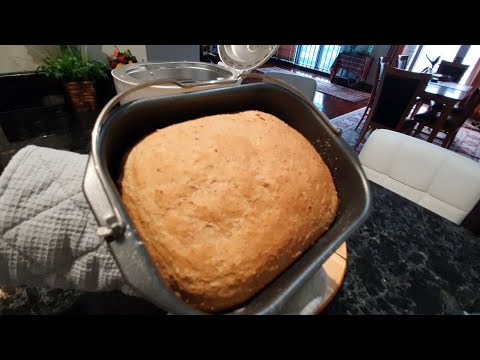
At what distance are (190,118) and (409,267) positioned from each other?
818 millimetres

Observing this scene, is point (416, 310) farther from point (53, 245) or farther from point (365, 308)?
point (53, 245)

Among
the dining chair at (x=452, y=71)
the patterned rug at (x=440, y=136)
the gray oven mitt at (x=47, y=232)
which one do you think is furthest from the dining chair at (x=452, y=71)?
the gray oven mitt at (x=47, y=232)

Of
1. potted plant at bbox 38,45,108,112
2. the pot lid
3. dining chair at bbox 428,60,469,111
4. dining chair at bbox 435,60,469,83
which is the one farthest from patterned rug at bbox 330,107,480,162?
potted plant at bbox 38,45,108,112

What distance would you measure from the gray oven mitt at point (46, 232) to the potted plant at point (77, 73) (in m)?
1.39

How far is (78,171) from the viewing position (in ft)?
1.67

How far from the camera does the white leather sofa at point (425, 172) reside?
110cm

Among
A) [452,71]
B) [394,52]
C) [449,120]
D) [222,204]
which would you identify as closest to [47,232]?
[222,204]

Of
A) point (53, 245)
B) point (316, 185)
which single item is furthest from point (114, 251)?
point (316, 185)

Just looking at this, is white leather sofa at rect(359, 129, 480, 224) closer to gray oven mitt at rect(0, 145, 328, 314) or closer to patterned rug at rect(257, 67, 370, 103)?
gray oven mitt at rect(0, 145, 328, 314)

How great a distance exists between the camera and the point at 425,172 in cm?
121

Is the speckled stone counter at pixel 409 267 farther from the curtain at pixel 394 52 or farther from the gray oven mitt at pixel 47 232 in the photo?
the curtain at pixel 394 52

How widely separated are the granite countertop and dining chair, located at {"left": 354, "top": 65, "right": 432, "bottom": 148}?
7.97ft

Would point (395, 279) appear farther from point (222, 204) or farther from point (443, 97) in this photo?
point (443, 97)

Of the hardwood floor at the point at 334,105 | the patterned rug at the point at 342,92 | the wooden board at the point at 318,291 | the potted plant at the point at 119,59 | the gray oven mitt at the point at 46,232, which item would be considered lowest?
the hardwood floor at the point at 334,105
